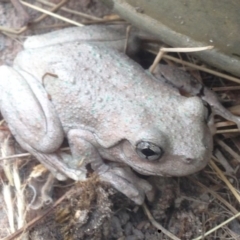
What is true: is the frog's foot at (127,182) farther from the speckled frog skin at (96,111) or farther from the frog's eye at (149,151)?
the frog's eye at (149,151)

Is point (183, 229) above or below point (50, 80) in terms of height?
below

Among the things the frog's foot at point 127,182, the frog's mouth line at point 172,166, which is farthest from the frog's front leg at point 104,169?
the frog's mouth line at point 172,166

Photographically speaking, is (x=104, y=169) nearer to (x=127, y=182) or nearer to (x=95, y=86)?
(x=127, y=182)

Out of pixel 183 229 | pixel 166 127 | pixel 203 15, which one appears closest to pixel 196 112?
Result: pixel 166 127

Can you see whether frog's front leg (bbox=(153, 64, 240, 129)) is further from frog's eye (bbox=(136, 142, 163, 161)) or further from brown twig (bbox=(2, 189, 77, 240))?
brown twig (bbox=(2, 189, 77, 240))

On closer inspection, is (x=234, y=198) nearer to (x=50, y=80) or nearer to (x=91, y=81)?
(x=91, y=81)

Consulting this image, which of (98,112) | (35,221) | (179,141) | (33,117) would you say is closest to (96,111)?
(98,112)

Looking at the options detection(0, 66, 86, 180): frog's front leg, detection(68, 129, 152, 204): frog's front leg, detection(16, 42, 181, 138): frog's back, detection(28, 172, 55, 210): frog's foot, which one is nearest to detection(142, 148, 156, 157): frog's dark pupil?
detection(16, 42, 181, 138): frog's back

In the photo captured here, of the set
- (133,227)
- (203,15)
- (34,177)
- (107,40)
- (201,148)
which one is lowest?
(133,227)
